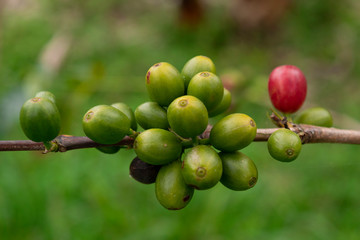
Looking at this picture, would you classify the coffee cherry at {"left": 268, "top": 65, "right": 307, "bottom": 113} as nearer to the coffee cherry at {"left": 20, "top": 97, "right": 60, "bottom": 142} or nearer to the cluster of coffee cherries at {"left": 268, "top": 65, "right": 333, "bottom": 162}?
the cluster of coffee cherries at {"left": 268, "top": 65, "right": 333, "bottom": 162}

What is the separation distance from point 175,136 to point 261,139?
1.29 ft

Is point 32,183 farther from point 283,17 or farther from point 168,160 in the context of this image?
point 283,17

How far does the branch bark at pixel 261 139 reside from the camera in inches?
57.1

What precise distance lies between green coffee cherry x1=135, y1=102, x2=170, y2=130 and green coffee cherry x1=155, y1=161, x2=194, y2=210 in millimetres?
193

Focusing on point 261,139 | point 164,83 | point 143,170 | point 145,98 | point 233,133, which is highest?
point 164,83

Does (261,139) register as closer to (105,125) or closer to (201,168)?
(201,168)

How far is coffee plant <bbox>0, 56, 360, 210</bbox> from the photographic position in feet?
4.49

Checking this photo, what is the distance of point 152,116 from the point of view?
154 centimetres

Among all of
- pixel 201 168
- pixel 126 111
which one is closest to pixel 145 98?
pixel 126 111

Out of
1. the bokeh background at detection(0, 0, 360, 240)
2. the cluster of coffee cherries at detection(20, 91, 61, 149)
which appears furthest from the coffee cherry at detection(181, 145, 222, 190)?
the bokeh background at detection(0, 0, 360, 240)

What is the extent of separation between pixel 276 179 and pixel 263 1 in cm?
410

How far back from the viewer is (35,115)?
4.46 ft

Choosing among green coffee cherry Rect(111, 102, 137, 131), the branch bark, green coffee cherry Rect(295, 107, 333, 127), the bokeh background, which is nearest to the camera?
the branch bark

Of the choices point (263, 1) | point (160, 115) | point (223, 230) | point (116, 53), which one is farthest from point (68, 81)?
point (263, 1)
